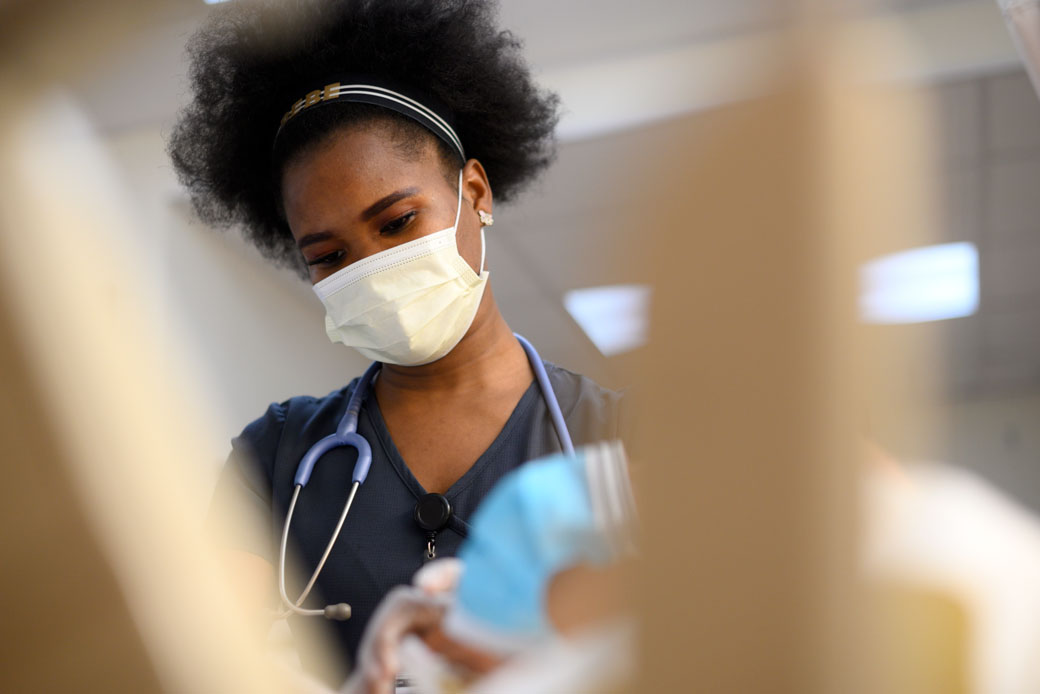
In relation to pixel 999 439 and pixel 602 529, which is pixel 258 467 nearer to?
pixel 602 529

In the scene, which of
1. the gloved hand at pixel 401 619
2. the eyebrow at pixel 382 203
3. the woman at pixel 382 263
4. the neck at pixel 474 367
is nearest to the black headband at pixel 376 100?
the woman at pixel 382 263

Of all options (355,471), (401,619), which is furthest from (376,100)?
(401,619)

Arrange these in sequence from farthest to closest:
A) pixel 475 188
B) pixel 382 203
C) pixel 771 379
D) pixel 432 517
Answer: pixel 475 188
pixel 382 203
pixel 432 517
pixel 771 379

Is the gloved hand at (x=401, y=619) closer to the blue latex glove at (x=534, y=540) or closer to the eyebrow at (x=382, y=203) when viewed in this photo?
the blue latex glove at (x=534, y=540)

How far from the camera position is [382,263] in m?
0.91

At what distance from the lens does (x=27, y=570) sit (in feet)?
0.70

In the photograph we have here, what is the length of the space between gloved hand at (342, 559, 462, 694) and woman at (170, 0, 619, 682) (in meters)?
0.46

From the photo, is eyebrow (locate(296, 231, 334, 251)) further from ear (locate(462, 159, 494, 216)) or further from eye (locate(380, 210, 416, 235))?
ear (locate(462, 159, 494, 216))

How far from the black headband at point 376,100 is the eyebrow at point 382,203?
113mm

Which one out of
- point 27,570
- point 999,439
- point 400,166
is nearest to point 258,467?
point 400,166

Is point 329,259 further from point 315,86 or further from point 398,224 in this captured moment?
point 315,86

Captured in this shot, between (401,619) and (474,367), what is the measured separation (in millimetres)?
705

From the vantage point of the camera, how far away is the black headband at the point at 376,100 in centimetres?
95

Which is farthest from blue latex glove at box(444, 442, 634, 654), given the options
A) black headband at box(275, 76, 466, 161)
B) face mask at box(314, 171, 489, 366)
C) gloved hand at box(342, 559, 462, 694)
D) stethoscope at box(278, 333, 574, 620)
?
black headband at box(275, 76, 466, 161)
